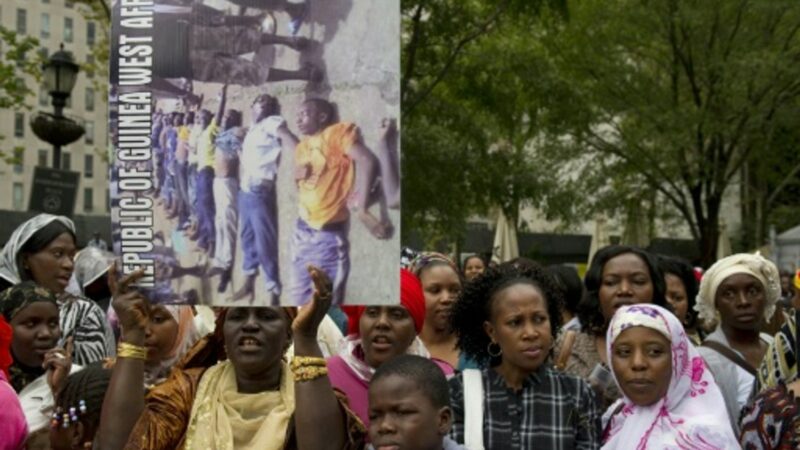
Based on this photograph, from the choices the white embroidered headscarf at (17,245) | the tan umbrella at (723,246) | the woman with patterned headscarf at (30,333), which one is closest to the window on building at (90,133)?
the tan umbrella at (723,246)

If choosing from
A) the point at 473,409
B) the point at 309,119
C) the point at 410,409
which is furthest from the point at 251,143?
the point at 473,409

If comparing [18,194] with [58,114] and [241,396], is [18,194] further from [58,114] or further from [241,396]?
[241,396]

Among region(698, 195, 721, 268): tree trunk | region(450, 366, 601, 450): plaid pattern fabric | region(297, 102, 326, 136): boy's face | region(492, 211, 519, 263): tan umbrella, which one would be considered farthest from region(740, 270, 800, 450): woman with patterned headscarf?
region(698, 195, 721, 268): tree trunk

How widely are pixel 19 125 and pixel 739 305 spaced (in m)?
78.5

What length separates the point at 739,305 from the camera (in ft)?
19.8

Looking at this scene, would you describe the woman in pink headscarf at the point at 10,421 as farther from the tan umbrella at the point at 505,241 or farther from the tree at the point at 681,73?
the tree at the point at 681,73

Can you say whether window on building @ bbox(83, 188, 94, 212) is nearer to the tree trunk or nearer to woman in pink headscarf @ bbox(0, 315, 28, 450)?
the tree trunk

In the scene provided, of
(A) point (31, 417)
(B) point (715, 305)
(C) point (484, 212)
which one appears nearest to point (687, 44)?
(C) point (484, 212)

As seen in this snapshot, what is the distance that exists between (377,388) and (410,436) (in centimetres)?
22

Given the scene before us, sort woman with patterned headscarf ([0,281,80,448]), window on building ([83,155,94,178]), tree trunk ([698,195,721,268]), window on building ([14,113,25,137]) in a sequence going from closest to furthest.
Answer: woman with patterned headscarf ([0,281,80,448])
tree trunk ([698,195,721,268])
window on building ([14,113,25,137])
window on building ([83,155,94,178])

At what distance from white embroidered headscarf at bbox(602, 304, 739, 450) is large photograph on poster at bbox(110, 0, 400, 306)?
3.94 ft

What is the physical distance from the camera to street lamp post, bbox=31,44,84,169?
12430 millimetres

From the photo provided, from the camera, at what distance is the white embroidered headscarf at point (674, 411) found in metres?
4.34

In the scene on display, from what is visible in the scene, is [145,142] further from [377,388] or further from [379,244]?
[377,388]
